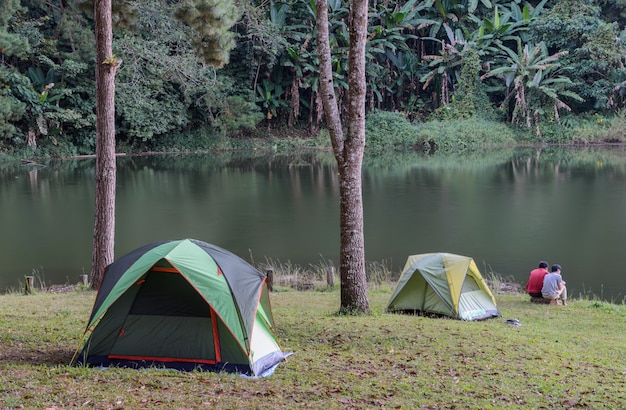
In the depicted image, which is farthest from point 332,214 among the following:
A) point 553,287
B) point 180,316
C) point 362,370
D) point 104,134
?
point 362,370

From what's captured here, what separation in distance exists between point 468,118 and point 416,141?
3455mm

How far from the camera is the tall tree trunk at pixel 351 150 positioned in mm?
8109

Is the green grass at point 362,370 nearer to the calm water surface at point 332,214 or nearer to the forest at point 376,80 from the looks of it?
the calm water surface at point 332,214

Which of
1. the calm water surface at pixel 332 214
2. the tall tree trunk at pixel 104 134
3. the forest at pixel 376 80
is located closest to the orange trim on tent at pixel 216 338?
the tall tree trunk at pixel 104 134

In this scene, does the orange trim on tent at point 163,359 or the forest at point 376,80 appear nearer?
the orange trim on tent at point 163,359

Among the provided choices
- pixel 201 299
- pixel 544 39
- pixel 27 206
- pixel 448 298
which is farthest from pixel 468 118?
pixel 201 299

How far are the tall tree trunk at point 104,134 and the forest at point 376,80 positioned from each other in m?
22.1

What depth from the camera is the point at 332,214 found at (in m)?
19.1

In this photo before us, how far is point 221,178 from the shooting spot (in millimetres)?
27875

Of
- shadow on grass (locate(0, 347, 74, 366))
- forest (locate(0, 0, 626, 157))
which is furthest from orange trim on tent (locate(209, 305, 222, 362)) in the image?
forest (locate(0, 0, 626, 157))

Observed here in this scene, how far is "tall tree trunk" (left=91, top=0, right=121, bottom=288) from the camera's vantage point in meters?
9.88

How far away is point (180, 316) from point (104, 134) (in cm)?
464

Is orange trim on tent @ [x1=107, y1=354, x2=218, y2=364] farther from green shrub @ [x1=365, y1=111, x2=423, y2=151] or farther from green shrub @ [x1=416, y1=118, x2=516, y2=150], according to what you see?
green shrub @ [x1=365, y1=111, x2=423, y2=151]

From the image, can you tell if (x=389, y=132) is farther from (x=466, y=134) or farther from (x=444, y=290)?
(x=444, y=290)
